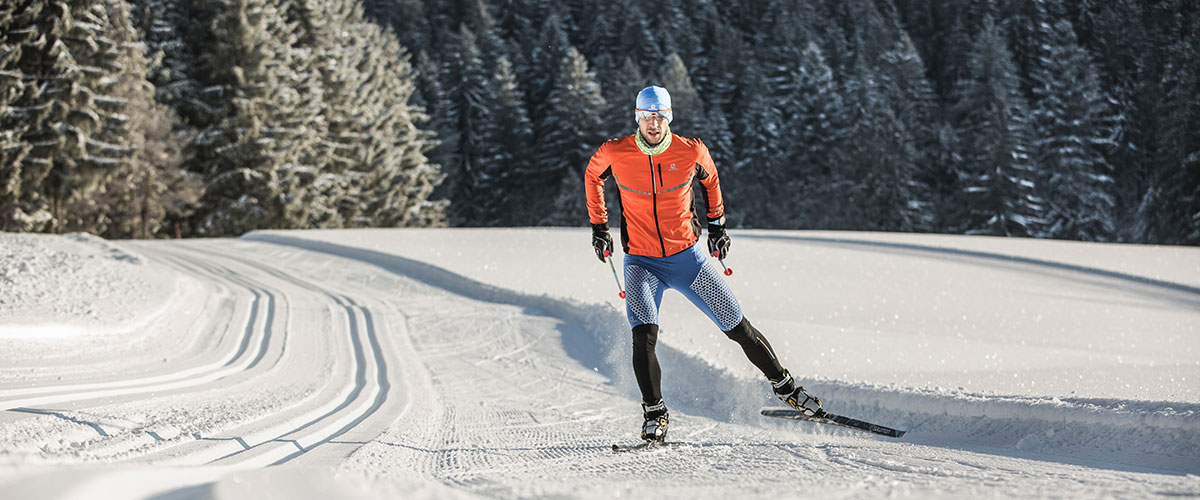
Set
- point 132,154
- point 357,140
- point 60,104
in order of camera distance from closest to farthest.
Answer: point 60,104, point 132,154, point 357,140

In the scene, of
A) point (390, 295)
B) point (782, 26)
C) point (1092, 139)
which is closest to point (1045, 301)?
point (390, 295)

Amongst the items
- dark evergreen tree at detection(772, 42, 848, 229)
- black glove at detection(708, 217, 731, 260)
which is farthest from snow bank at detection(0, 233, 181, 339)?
dark evergreen tree at detection(772, 42, 848, 229)

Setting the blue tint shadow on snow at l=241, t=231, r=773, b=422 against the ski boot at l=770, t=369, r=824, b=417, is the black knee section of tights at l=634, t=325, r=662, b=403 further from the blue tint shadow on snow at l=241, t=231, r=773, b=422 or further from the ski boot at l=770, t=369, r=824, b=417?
the blue tint shadow on snow at l=241, t=231, r=773, b=422

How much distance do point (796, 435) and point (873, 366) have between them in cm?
190

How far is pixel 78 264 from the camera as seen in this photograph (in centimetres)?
948

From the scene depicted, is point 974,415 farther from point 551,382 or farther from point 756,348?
point 551,382

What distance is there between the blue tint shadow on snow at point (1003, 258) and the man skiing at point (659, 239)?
9020mm

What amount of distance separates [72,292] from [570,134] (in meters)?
51.1

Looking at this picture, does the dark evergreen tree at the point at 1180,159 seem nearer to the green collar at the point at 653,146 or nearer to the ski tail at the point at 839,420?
the ski tail at the point at 839,420

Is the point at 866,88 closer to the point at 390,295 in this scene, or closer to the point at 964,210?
the point at 964,210

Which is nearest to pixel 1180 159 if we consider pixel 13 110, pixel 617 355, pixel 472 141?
pixel 472 141

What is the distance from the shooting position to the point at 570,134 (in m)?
58.5

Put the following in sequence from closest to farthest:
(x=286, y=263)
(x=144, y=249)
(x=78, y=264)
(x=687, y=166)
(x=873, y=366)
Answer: (x=687, y=166)
(x=873, y=366)
(x=78, y=264)
(x=286, y=263)
(x=144, y=249)

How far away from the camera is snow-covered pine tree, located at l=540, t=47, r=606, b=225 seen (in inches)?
2173
